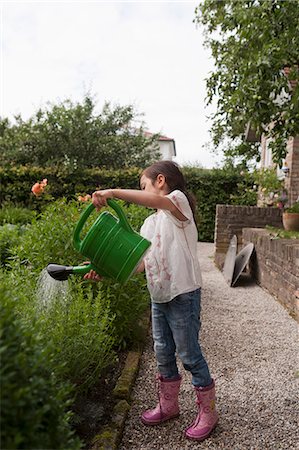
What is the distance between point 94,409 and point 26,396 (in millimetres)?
1376

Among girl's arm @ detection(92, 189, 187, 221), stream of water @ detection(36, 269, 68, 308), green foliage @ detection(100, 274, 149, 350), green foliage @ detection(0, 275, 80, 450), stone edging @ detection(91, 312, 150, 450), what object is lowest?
stone edging @ detection(91, 312, 150, 450)

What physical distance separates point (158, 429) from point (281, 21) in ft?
15.9

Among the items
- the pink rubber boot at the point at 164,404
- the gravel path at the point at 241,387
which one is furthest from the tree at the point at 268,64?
the pink rubber boot at the point at 164,404

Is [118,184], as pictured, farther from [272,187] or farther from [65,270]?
[65,270]

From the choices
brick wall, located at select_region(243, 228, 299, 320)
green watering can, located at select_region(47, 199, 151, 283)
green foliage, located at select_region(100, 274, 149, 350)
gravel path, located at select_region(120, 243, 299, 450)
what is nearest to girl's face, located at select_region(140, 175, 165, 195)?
green watering can, located at select_region(47, 199, 151, 283)

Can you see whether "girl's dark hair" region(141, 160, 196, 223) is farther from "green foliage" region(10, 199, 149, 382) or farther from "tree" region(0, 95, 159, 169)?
"tree" region(0, 95, 159, 169)

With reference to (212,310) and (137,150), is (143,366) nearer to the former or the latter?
(212,310)

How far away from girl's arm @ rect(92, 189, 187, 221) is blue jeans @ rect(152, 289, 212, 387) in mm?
422

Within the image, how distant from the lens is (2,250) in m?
5.21

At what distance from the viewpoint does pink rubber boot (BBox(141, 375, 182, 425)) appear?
Result: 2.56 metres

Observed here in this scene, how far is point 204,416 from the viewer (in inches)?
97.3

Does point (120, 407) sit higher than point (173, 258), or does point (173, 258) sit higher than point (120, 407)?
point (173, 258)

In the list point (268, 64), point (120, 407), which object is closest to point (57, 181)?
point (268, 64)

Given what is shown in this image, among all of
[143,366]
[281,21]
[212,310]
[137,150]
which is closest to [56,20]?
[281,21]
